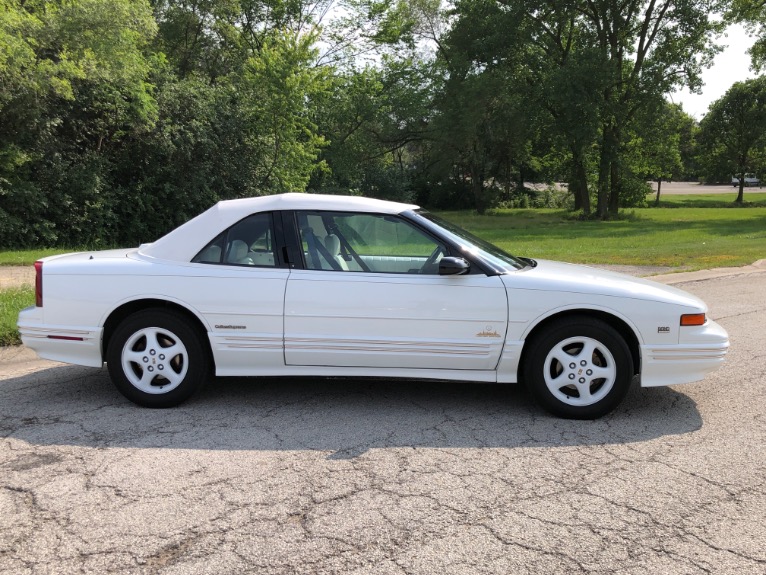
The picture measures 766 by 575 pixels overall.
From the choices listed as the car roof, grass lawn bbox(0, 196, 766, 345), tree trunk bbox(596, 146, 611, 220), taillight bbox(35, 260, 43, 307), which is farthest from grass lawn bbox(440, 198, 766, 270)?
taillight bbox(35, 260, 43, 307)

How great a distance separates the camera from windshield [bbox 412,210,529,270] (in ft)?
16.3

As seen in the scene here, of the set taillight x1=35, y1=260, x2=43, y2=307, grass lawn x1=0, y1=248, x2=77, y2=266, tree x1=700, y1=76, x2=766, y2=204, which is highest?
tree x1=700, y1=76, x2=766, y2=204

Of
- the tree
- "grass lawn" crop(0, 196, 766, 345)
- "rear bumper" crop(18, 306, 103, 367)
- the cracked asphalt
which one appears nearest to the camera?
the cracked asphalt

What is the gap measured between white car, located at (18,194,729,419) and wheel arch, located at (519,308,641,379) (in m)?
0.01

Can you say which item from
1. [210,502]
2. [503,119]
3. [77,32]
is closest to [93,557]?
[210,502]

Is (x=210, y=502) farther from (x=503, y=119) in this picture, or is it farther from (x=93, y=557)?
(x=503, y=119)

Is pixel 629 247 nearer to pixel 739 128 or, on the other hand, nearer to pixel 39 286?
pixel 39 286

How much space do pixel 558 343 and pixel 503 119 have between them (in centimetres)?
3269

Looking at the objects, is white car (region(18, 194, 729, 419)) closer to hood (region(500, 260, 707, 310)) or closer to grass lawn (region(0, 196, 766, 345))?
hood (region(500, 260, 707, 310))

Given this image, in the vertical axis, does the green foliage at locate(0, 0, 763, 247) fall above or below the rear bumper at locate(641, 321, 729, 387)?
above

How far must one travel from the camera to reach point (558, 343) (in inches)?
184

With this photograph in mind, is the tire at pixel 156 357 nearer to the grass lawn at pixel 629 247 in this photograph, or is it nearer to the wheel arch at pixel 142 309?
the wheel arch at pixel 142 309

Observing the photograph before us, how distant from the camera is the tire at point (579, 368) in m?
4.65

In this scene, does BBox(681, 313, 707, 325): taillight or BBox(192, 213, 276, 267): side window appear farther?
BBox(192, 213, 276, 267): side window
